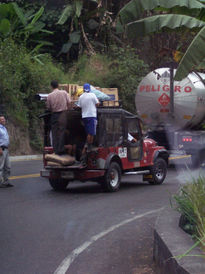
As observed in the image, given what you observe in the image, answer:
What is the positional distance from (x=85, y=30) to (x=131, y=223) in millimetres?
24914

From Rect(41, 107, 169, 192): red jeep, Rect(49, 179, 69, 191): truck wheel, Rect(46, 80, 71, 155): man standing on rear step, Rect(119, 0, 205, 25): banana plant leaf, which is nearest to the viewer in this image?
Rect(119, 0, 205, 25): banana plant leaf

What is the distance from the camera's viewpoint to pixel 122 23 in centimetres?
1203

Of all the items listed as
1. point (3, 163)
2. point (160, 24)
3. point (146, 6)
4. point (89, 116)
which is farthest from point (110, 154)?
point (146, 6)

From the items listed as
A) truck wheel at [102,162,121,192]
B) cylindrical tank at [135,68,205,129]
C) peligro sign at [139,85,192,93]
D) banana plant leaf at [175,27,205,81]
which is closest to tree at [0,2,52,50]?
peligro sign at [139,85,192,93]

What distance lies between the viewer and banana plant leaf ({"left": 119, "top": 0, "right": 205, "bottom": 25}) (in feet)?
38.1

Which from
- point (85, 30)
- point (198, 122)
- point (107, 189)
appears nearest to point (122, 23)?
point (107, 189)

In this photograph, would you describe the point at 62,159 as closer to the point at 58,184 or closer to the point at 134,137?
the point at 58,184

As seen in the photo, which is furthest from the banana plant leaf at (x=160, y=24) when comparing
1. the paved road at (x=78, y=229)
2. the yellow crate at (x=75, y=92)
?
the paved road at (x=78, y=229)

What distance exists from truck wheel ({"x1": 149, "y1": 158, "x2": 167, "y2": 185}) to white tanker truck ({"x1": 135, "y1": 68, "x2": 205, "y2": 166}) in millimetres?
4263

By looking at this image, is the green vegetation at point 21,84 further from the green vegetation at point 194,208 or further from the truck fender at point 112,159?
the green vegetation at point 194,208

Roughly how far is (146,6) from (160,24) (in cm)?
49

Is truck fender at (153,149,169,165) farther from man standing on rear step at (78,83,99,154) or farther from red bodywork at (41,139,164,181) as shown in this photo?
man standing on rear step at (78,83,99,154)

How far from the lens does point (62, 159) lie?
41.9ft

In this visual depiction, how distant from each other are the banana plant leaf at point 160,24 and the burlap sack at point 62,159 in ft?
10.5
